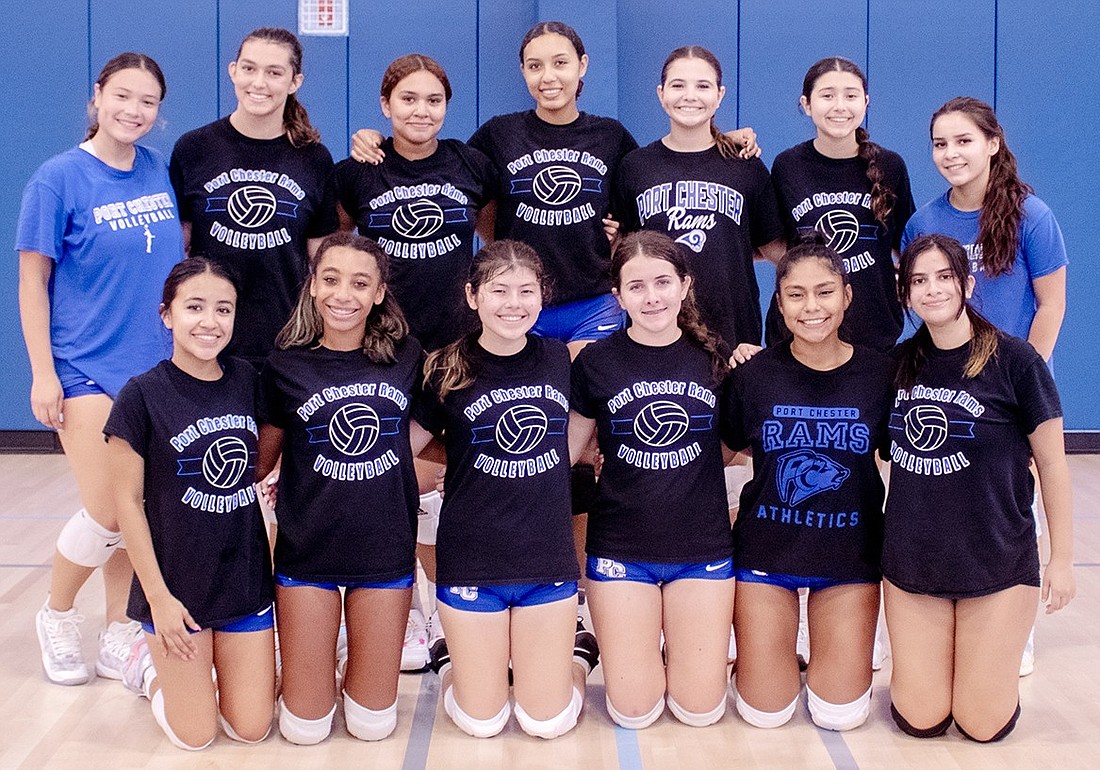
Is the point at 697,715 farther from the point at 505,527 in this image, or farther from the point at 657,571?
the point at 505,527

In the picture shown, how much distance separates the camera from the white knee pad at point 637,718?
10.6ft

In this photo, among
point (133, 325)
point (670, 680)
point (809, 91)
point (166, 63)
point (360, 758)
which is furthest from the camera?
point (166, 63)

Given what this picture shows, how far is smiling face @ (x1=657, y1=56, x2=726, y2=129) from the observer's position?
145 inches

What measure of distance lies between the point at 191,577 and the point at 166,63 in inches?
173

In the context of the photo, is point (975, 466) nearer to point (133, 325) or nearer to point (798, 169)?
point (798, 169)

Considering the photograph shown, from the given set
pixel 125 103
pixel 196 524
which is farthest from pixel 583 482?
pixel 125 103

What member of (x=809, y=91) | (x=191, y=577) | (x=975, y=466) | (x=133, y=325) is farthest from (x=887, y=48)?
(x=191, y=577)

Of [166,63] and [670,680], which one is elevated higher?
[166,63]

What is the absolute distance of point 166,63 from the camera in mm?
6703

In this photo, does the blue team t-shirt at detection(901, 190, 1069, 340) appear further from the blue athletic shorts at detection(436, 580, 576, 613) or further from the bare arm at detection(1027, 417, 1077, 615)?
the blue athletic shorts at detection(436, 580, 576, 613)

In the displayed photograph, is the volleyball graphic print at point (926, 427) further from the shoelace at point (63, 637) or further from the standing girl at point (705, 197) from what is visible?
the shoelace at point (63, 637)

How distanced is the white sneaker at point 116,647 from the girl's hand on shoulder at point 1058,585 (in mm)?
2461

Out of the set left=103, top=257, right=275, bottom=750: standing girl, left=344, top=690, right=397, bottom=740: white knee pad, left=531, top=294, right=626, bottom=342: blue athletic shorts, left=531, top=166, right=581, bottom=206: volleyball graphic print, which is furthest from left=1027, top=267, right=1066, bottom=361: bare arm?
left=103, top=257, right=275, bottom=750: standing girl

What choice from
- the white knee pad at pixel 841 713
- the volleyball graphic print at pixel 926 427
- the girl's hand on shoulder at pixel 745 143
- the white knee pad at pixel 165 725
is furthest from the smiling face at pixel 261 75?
the white knee pad at pixel 841 713
